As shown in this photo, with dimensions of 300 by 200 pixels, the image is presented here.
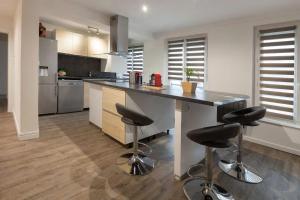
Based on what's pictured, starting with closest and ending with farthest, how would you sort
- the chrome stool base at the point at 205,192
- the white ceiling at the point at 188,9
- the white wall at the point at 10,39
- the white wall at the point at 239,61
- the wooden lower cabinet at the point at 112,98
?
the chrome stool base at the point at 205,192, the wooden lower cabinet at the point at 112,98, the white ceiling at the point at 188,9, the white wall at the point at 239,61, the white wall at the point at 10,39

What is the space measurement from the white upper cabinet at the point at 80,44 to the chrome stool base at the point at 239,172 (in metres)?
4.49

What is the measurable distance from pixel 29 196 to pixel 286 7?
4281 mm

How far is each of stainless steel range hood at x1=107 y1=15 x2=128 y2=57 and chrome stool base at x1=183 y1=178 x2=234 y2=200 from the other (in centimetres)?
310

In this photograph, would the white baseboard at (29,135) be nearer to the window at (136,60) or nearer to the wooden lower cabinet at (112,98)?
the wooden lower cabinet at (112,98)

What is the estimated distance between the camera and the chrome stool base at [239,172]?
218 centimetres

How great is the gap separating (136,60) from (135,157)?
4.50 meters

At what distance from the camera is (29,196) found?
1.77 metres

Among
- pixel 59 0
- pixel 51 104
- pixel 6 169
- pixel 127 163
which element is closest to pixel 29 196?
pixel 6 169

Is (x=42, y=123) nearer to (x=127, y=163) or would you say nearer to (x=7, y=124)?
(x=7, y=124)

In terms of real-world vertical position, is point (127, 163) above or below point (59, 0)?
below

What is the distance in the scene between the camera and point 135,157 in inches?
93.4

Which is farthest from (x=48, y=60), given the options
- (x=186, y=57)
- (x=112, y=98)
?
(x=186, y=57)

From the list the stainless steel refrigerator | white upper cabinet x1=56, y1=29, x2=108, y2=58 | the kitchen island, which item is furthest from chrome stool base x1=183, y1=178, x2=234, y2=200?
white upper cabinet x1=56, y1=29, x2=108, y2=58

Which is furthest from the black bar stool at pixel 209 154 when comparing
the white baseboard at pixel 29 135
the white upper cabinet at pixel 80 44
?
the white upper cabinet at pixel 80 44
